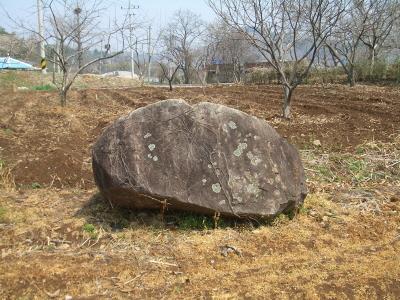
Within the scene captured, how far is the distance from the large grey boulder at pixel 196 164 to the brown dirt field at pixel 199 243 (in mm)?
273

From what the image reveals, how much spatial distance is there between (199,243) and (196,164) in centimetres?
73

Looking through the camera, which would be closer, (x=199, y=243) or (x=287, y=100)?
(x=199, y=243)

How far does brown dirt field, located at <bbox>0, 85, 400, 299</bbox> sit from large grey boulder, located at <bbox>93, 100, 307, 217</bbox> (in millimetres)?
273

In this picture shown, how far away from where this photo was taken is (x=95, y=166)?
13.6 ft

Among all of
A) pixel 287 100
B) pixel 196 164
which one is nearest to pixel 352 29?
pixel 287 100

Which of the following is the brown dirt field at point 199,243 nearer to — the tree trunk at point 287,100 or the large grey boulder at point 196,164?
the large grey boulder at point 196,164

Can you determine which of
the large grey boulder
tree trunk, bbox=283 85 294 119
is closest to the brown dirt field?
the large grey boulder

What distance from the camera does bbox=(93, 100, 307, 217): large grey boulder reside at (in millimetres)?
3898

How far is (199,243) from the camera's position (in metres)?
3.72

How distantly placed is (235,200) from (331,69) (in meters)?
22.9

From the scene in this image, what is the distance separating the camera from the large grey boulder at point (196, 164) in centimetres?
390

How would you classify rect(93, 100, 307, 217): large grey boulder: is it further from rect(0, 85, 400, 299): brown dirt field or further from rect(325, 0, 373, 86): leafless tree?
rect(325, 0, 373, 86): leafless tree

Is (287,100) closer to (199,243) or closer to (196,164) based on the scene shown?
(196,164)

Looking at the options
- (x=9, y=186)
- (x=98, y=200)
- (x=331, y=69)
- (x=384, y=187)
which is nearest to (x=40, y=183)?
(x=9, y=186)
